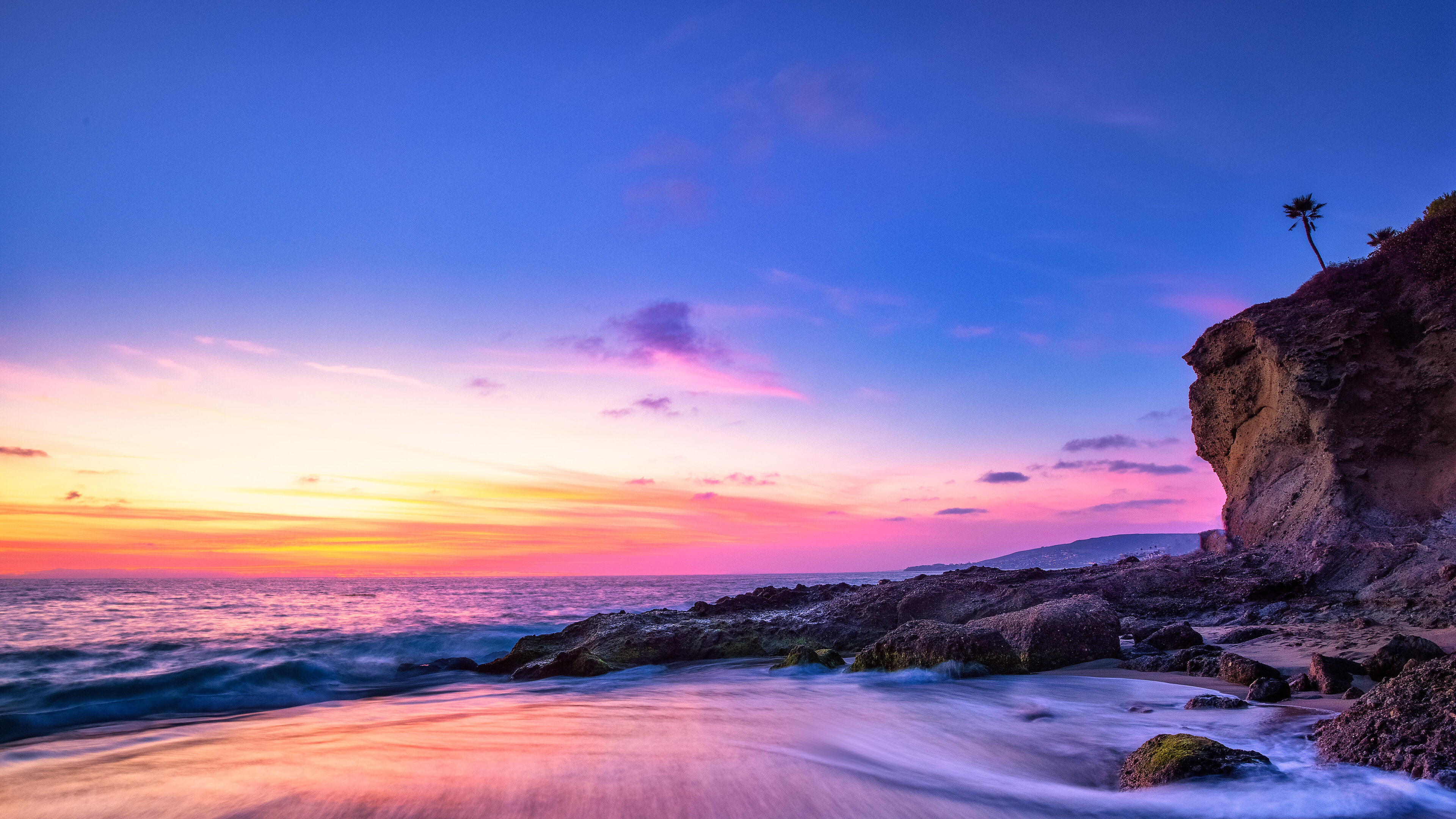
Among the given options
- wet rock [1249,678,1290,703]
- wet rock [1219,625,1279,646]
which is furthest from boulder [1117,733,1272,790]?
wet rock [1219,625,1279,646]

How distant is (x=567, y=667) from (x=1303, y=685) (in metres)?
11.3

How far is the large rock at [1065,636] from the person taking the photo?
10594 mm

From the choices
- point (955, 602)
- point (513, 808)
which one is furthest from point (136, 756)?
point (955, 602)

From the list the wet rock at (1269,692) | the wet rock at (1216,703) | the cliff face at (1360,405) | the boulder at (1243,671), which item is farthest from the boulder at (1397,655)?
the cliff face at (1360,405)

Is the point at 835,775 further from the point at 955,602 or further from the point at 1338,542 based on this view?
the point at 1338,542

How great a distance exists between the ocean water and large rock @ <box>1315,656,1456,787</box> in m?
0.13

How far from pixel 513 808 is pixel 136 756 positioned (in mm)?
6284

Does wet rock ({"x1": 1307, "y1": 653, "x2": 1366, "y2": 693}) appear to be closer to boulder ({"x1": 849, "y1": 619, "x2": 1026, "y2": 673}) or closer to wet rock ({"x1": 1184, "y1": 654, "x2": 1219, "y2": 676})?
wet rock ({"x1": 1184, "y1": 654, "x2": 1219, "y2": 676})

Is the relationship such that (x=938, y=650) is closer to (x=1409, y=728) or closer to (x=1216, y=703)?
(x=1216, y=703)

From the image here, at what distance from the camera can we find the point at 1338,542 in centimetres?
1528

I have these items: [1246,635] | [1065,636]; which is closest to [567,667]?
[1065,636]

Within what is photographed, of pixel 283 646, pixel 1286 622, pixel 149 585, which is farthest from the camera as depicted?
pixel 149 585

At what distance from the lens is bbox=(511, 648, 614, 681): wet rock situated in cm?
1334

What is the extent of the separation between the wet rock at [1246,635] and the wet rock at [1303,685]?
14.4 feet
